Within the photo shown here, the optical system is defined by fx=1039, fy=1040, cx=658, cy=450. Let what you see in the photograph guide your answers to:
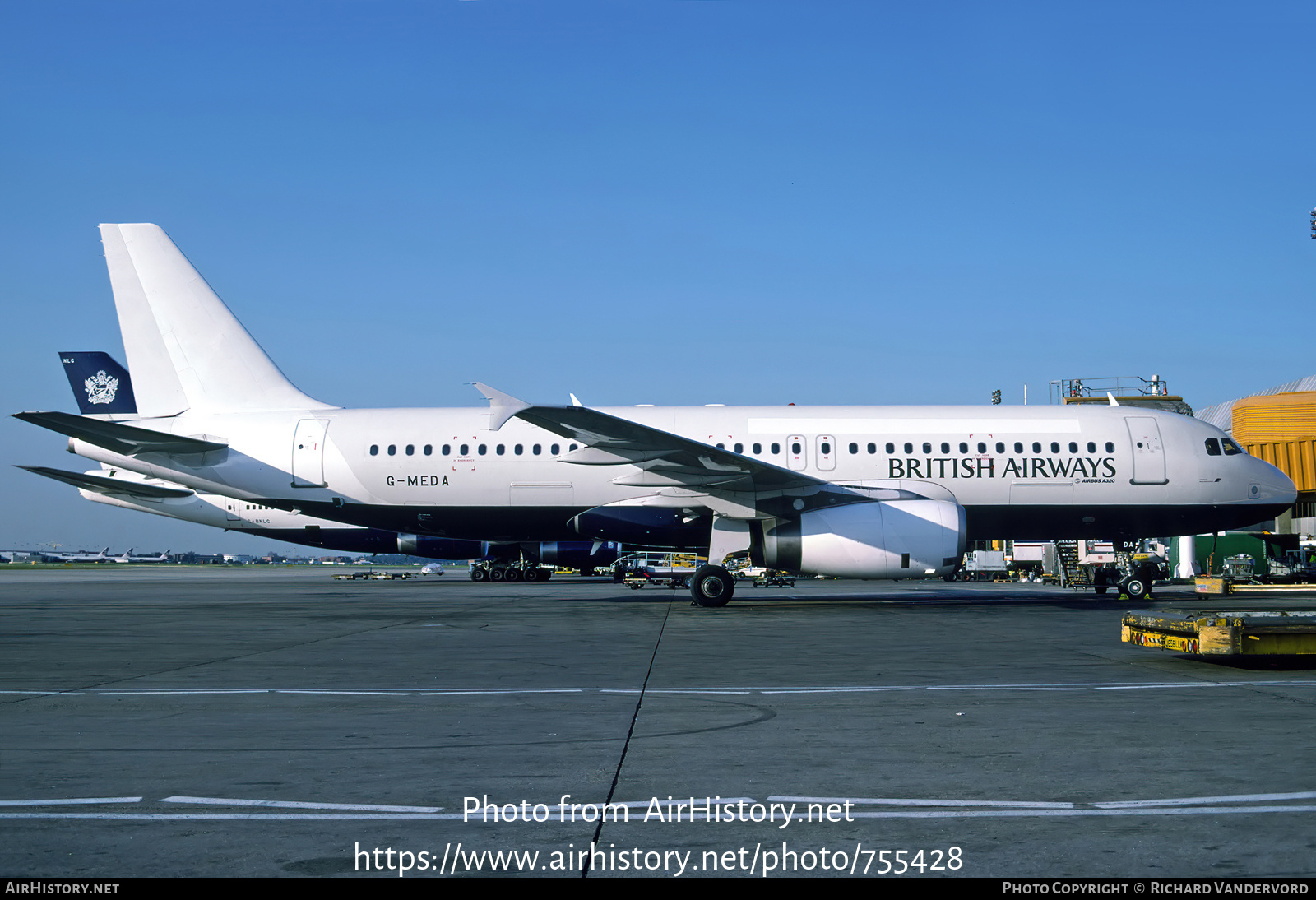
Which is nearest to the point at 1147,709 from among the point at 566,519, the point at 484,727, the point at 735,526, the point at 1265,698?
the point at 1265,698

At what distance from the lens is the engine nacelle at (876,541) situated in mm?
18906

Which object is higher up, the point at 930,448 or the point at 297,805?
the point at 930,448

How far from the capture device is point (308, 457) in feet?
76.6

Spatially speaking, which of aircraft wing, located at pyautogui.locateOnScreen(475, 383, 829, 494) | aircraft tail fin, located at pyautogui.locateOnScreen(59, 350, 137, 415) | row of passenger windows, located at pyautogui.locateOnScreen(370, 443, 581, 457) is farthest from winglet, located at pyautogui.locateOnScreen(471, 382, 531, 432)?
aircraft tail fin, located at pyautogui.locateOnScreen(59, 350, 137, 415)

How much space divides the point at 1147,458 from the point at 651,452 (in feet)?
35.7

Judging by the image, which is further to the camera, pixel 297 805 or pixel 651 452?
pixel 651 452

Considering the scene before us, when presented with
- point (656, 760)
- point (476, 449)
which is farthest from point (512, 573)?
point (656, 760)

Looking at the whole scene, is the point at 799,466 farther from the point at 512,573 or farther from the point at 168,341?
the point at 512,573

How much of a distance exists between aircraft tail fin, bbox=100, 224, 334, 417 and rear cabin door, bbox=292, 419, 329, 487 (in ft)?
3.64

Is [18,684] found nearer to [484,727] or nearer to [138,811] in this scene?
[484,727]

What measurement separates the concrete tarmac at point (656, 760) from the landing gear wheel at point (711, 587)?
7.49 metres

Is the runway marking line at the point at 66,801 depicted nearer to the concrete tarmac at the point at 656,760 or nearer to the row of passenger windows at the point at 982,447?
the concrete tarmac at the point at 656,760

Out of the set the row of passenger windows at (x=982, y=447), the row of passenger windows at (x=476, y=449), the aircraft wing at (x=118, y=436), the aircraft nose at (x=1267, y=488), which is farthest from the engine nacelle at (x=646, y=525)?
the aircraft nose at (x=1267, y=488)

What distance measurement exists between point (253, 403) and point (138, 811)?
2119 cm
